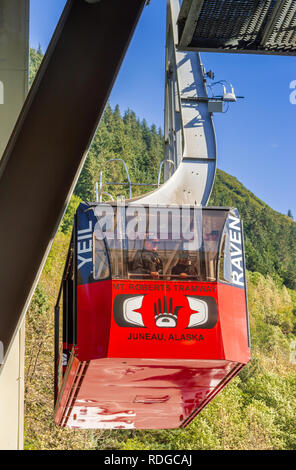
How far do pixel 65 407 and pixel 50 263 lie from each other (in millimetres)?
31253

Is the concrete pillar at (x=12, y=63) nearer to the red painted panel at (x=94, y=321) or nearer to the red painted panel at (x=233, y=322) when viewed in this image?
the red painted panel at (x=94, y=321)

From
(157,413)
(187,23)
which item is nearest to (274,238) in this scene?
(157,413)

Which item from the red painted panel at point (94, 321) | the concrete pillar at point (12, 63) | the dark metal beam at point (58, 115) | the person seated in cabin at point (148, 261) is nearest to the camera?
the dark metal beam at point (58, 115)

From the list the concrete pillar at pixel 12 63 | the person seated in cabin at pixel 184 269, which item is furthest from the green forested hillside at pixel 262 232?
the concrete pillar at pixel 12 63

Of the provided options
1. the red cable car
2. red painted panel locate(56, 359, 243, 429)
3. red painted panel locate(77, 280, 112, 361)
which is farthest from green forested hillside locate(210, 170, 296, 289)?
red painted panel locate(77, 280, 112, 361)

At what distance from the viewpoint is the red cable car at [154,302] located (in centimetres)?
685

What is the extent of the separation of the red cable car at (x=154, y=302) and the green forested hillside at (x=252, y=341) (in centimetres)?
176

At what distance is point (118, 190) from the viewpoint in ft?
181

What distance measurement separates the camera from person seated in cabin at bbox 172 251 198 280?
7234 millimetres

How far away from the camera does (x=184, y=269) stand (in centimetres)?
731

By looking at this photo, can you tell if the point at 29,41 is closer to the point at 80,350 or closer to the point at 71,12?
the point at 71,12

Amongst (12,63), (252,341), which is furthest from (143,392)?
(252,341)

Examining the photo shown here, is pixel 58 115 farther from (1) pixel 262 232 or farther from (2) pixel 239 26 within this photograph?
(1) pixel 262 232

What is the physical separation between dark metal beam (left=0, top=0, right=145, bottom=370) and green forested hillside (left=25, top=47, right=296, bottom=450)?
2478 millimetres
